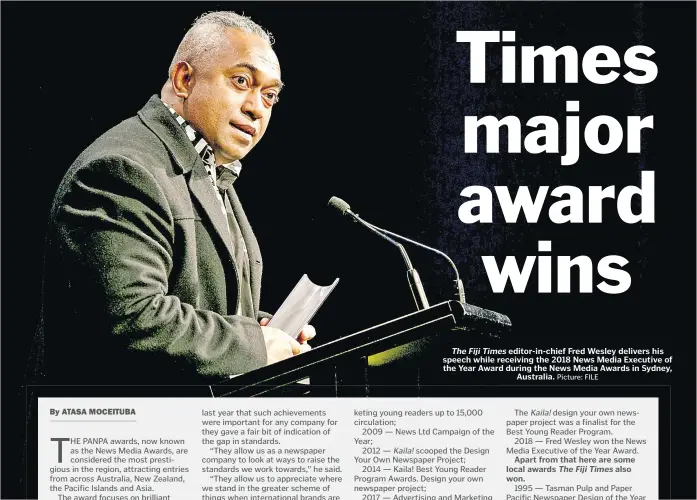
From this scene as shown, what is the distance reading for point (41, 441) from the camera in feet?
7.23

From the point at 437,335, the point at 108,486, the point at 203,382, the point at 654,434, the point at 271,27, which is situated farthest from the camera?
the point at 271,27

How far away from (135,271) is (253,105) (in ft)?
2.21

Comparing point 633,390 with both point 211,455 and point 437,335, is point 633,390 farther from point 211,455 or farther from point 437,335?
point 211,455

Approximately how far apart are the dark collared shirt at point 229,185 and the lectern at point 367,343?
433mm

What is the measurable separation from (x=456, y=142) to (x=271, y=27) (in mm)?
769

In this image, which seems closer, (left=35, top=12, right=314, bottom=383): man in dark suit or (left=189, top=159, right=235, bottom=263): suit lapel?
(left=35, top=12, right=314, bottom=383): man in dark suit

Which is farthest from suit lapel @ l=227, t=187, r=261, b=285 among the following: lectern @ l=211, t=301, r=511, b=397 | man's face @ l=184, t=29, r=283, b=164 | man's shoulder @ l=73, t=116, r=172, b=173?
lectern @ l=211, t=301, r=511, b=397

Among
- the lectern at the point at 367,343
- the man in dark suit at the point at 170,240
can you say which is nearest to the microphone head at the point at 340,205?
the man in dark suit at the point at 170,240

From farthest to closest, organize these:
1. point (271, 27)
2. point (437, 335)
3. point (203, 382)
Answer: point (271, 27)
point (203, 382)
point (437, 335)

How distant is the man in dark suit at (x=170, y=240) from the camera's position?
5.46ft

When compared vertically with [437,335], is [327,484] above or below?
below

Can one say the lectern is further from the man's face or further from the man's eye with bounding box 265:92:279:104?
the man's eye with bounding box 265:92:279:104

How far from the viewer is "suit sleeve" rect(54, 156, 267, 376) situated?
5.41 ft

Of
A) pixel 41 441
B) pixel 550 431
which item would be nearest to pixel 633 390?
pixel 550 431
